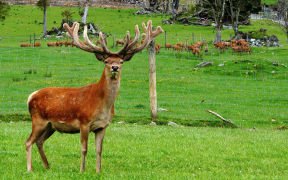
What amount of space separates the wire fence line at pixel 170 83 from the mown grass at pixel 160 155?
4.97 meters

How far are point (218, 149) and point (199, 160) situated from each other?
141cm

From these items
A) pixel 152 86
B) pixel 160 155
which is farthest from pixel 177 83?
pixel 160 155

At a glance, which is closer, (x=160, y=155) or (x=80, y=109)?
(x=80, y=109)

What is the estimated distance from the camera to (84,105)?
28.7 ft

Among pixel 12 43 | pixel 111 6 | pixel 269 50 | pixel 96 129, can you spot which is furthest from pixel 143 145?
pixel 111 6

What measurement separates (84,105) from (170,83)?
18418 millimetres

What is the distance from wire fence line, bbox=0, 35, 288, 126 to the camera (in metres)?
20.2

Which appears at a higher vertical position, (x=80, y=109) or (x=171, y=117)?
(x=80, y=109)

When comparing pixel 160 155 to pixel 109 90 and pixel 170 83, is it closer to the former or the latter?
pixel 109 90

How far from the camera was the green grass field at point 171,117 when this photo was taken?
30.9ft

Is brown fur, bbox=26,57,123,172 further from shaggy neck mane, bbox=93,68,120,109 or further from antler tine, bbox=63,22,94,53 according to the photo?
antler tine, bbox=63,22,94,53

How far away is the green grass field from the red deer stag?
0.72m

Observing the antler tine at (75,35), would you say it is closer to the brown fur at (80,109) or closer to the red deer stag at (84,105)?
the red deer stag at (84,105)

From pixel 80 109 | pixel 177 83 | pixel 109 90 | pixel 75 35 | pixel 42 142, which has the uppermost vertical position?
pixel 75 35
